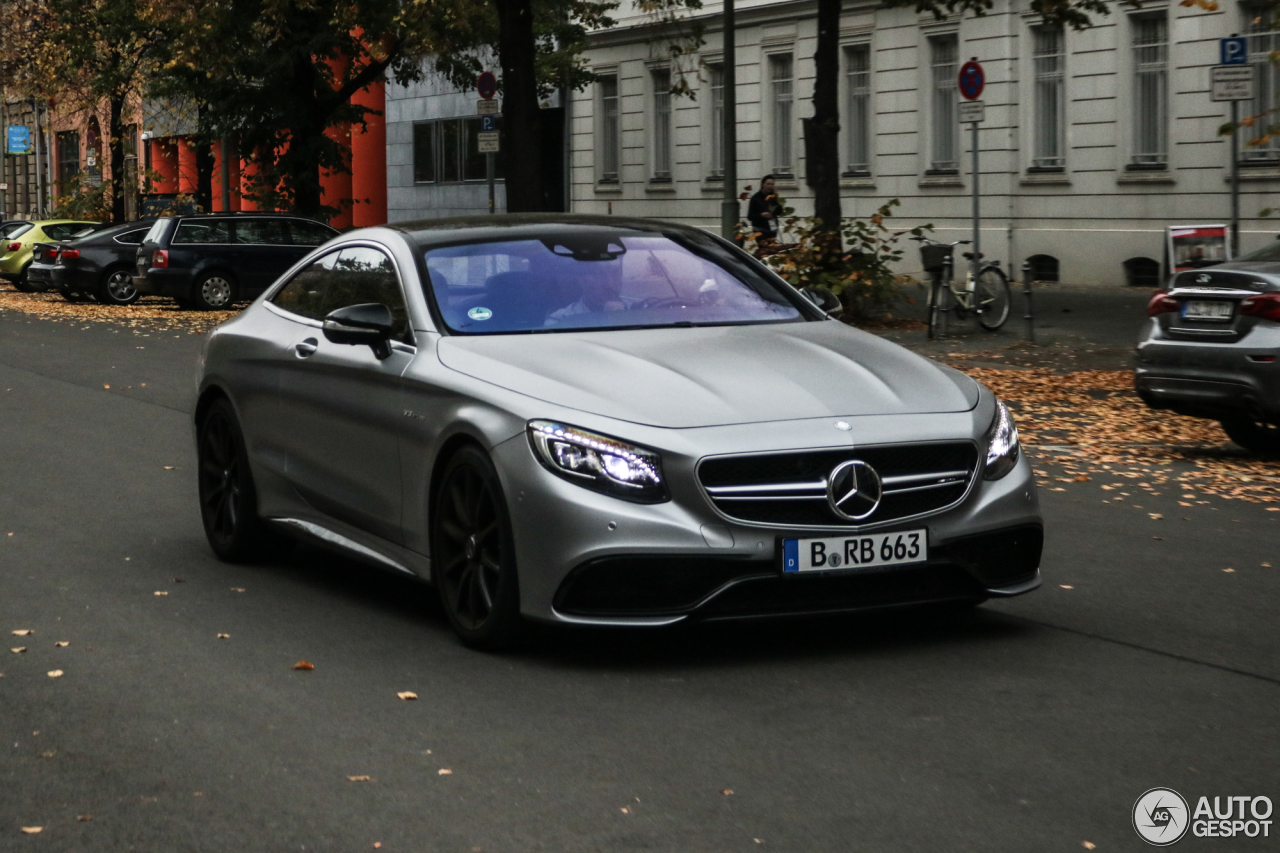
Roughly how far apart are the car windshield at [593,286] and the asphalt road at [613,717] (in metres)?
1.14

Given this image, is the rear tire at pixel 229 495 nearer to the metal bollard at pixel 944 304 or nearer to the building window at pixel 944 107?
the metal bollard at pixel 944 304

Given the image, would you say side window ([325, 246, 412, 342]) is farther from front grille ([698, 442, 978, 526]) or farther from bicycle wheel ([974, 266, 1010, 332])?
bicycle wheel ([974, 266, 1010, 332])

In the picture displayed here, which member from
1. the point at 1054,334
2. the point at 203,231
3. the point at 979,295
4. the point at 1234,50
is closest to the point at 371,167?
the point at 203,231

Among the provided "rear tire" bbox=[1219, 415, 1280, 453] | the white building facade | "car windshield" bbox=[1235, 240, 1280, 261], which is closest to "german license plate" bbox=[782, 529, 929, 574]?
"car windshield" bbox=[1235, 240, 1280, 261]

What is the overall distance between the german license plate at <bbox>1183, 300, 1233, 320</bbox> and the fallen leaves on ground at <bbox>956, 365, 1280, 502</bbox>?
0.90m

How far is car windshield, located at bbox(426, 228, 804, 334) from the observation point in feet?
23.5

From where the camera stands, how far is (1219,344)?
11594mm

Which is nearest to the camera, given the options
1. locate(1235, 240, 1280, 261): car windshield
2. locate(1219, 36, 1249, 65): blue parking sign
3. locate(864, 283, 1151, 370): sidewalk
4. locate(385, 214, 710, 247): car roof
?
locate(385, 214, 710, 247): car roof

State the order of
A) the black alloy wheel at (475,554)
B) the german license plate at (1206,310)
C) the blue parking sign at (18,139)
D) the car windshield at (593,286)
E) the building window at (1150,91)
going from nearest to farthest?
the black alloy wheel at (475,554) < the car windshield at (593,286) < the german license plate at (1206,310) < the building window at (1150,91) < the blue parking sign at (18,139)

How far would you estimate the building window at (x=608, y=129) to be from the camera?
43.8m

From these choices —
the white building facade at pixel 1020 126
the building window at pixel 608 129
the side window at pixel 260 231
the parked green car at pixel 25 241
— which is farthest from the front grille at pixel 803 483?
the building window at pixel 608 129

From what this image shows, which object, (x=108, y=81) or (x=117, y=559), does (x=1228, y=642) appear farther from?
(x=108, y=81)

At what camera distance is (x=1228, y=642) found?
262 inches

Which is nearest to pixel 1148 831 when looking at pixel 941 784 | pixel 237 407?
pixel 941 784
